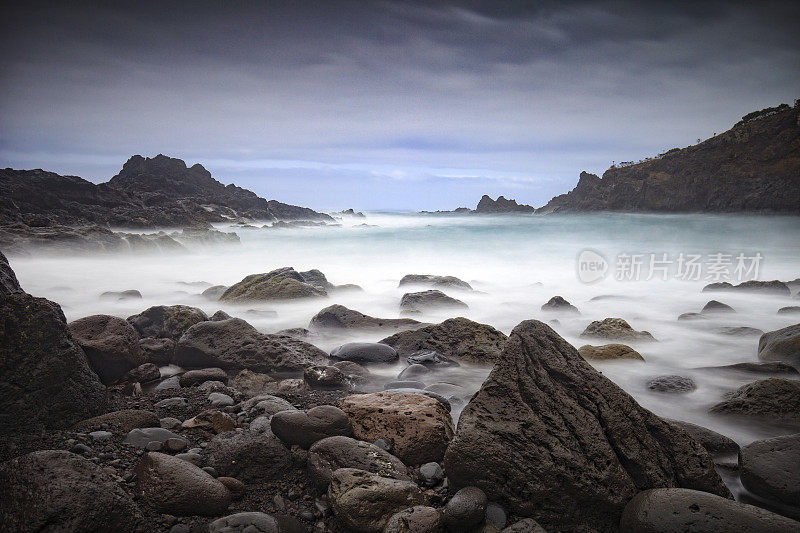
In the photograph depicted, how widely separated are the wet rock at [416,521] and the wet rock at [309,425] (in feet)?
3.32

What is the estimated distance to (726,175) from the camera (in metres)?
36.4

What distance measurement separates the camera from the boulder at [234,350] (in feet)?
17.2

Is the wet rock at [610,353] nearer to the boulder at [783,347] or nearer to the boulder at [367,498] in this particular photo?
the boulder at [783,347]

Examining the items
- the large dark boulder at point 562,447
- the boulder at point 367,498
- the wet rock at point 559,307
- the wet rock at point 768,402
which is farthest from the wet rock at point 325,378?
the wet rock at point 559,307

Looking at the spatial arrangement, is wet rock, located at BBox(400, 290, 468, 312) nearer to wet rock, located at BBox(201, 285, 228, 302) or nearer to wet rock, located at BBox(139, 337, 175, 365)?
wet rock, located at BBox(201, 285, 228, 302)

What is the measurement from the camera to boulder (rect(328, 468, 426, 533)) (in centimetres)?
240

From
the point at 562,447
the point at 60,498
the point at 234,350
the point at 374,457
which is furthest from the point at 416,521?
the point at 234,350

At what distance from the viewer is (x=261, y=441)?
3.02 metres

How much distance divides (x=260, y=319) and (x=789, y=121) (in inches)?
1708

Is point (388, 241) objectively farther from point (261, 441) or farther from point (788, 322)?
point (261, 441)

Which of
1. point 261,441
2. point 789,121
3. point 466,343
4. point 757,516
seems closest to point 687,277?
point 466,343

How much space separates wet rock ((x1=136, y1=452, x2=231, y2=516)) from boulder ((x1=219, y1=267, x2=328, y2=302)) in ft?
→ 23.9

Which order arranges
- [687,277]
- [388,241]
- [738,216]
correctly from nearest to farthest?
[687,277] < [388,241] < [738,216]

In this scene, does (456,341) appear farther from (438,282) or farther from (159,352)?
(438,282)
